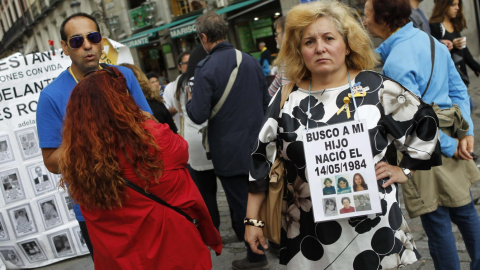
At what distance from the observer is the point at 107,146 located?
201 cm

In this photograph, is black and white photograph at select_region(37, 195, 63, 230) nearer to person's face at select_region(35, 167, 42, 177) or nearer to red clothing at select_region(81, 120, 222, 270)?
person's face at select_region(35, 167, 42, 177)

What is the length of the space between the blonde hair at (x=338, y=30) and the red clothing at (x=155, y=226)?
0.70m

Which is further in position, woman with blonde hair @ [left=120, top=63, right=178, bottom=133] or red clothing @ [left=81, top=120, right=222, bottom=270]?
woman with blonde hair @ [left=120, top=63, right=178, bottom=133]

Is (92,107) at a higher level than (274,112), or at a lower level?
higher

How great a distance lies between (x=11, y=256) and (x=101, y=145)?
3540mm

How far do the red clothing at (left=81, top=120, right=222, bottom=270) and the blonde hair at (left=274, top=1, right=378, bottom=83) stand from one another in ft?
2.29

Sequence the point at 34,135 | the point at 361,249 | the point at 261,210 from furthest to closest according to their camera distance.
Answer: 1. the point at 34,135
2. the point at 261,210
3. the point at 361,249

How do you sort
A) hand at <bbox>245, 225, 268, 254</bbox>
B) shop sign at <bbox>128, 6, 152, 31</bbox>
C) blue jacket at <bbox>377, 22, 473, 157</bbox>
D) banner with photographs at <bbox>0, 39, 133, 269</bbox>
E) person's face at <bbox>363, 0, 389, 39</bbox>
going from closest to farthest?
1. hand at <bbox>245, 225, 268, 254</bbox>
2. blue jacket at <bbox>377, 22, 473, 157</bbox>
3. person's face at <bbox>363, 0, 389, 39</bbox>
4. banner with photographs at <bbox>0, 39, 133, 269</bbox>
5. shop sign at <bbox>128, 6, 152, 31</bbox>

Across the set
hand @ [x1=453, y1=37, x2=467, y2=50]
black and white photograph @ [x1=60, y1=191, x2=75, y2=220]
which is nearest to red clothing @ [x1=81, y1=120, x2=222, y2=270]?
black and white photograph @ [x1=60, y1=191, x2=75, y2=220]

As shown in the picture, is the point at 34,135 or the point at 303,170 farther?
the point at 34,135

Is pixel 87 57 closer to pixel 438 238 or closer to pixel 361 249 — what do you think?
pixel 361 249

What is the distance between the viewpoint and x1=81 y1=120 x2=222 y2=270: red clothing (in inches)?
82.1

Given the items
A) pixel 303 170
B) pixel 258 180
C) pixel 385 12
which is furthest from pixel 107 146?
pixel 385 12

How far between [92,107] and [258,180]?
81cm
